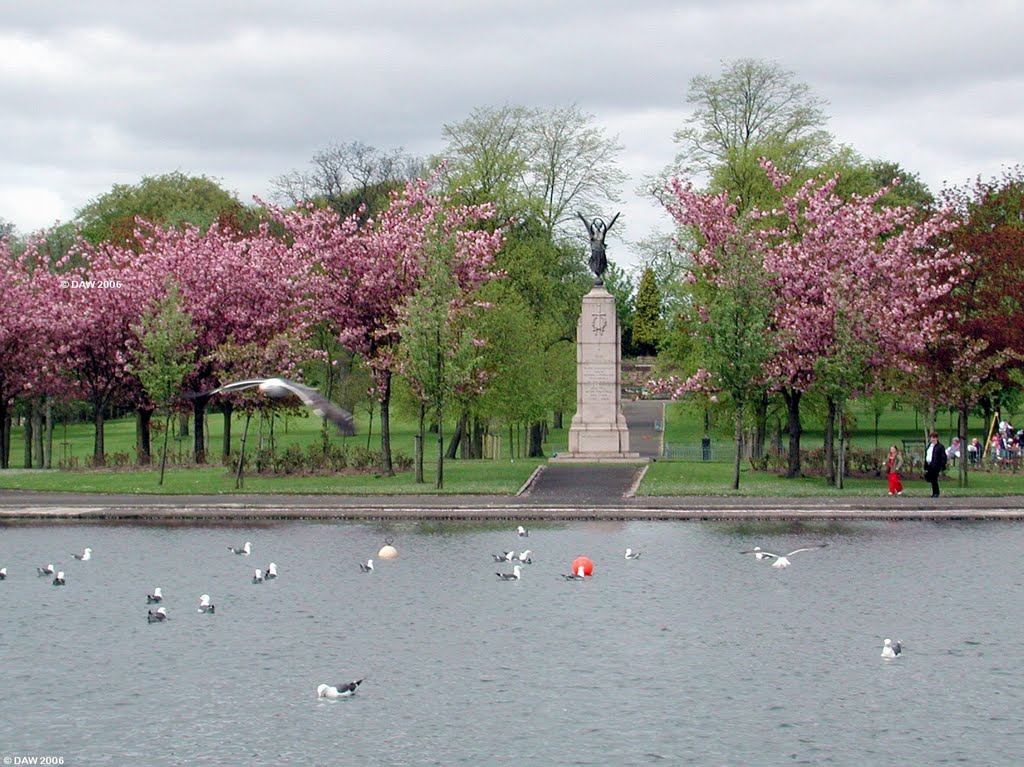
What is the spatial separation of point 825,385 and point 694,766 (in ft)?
108

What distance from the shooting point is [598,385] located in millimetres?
63719

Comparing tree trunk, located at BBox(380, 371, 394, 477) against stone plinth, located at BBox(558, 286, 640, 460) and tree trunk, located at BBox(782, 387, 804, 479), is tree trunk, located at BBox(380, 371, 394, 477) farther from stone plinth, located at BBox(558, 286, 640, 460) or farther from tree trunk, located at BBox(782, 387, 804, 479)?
tree trunk, located at BBox(782, 387, 804, 479)

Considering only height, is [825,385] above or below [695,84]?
below

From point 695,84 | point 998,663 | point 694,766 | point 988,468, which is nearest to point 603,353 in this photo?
point 988,468

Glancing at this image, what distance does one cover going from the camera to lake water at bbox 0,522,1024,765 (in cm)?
2275

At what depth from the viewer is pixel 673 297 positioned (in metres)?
82.9

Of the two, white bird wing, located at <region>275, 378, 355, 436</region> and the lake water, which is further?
white bird wing, located at <region>275, 378, 355, 436</region>

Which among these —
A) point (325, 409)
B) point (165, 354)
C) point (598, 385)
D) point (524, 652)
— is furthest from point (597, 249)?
point (524, 652)

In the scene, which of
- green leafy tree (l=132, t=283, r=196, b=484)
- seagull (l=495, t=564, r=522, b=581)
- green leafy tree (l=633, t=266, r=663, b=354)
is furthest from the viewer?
green leafy tree (l=633, t=266, r=663, b=354)

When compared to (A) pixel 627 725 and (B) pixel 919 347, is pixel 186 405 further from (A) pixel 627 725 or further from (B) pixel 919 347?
(A) pixel 627 725

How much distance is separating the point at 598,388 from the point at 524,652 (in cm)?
3555

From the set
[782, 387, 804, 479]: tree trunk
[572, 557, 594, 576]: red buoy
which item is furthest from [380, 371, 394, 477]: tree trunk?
[572, 557, 594, 576]: red buoy

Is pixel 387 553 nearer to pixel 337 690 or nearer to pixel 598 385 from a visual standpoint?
pixel 337 690

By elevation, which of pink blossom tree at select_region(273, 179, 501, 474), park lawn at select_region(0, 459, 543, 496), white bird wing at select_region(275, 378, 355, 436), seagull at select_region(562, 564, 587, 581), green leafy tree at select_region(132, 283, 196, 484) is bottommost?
seagull at select_region(562, 564, 587, 581)
